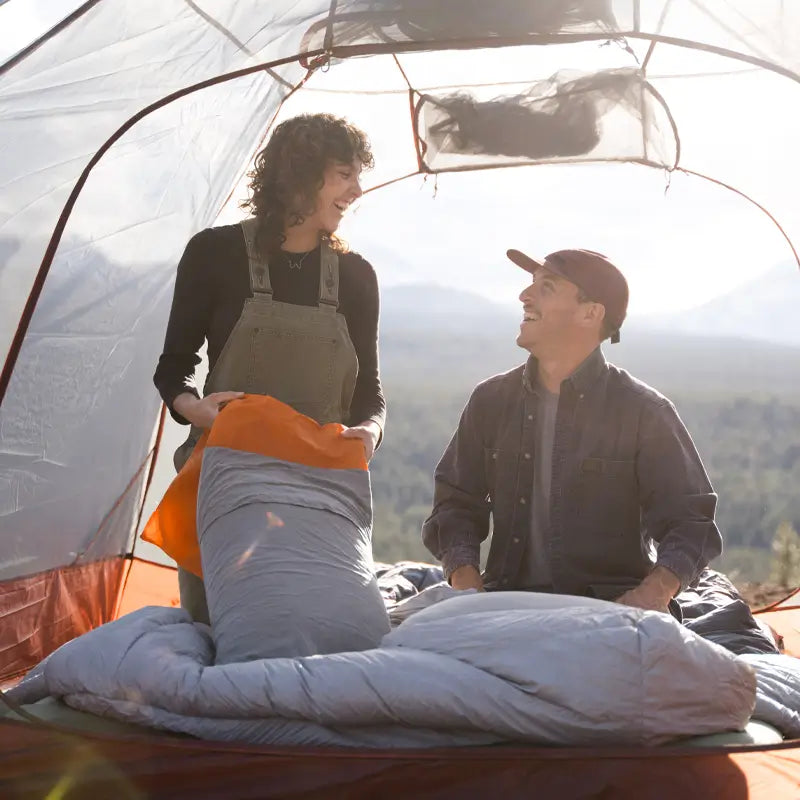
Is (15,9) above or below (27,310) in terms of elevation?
above

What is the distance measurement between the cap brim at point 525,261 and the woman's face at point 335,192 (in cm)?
47

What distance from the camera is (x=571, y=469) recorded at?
92.5 inches

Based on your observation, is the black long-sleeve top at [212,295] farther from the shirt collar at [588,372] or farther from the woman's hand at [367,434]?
the shirt collar at [588,372]

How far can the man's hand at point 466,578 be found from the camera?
232 cm

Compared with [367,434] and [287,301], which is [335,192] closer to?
[287,301]

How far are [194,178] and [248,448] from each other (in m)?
1.04

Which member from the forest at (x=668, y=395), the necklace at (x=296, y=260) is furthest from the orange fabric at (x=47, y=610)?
the forest at (x=668, y=395)

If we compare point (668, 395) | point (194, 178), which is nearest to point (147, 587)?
point (194, 178)

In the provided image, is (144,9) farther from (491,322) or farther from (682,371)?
(491,322)

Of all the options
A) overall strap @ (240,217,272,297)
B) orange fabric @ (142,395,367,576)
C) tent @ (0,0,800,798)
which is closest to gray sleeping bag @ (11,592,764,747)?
tent @ (0,0,800,798)

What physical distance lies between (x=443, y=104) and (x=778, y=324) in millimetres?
1106

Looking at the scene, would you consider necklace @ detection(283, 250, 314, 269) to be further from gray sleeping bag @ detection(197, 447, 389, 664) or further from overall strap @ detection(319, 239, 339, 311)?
gray sleeping bag @ detection(197, 447, 389, 664)

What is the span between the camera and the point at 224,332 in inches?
84.6

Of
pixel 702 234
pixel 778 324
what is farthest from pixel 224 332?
pixel 702 234
